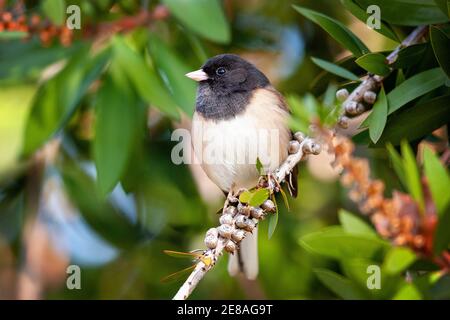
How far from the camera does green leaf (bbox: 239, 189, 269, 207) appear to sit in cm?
145

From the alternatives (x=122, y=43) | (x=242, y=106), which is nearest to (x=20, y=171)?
(x=122, y=43)

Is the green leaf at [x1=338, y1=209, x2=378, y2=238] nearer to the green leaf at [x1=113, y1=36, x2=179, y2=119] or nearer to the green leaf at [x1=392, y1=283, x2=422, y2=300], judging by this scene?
the green leaf at [x1=392, y1=283, x2=422, y2=300]

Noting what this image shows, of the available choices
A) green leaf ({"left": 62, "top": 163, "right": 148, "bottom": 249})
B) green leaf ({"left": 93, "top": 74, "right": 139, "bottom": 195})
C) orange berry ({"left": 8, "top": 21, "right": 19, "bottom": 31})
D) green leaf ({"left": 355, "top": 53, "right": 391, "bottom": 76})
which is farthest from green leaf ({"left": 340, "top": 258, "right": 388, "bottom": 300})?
green leaf ({"left": 62, "top": 163, "right": 148, "bottom": 249})

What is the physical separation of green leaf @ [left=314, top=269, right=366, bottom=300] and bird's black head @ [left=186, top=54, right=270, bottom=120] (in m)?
0.67

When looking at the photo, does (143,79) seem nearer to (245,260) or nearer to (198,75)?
(198,75)

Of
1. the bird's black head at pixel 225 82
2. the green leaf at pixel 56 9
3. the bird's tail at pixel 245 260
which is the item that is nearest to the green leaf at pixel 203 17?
the bird's black head at pixel 225 82

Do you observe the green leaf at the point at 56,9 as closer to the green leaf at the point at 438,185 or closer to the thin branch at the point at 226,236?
the thin branch at the point at 226,236

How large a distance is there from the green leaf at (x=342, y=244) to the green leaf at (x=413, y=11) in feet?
2.10

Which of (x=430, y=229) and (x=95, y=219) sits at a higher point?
(x=430, y=229)

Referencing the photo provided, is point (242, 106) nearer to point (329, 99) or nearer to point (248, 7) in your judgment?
point (329, 99)

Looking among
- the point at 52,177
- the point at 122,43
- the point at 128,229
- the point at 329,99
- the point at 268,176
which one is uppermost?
the point at 122,43

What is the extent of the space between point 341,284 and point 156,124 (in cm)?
145

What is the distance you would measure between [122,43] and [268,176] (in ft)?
2.61

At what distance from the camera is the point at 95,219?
9.32 ft
